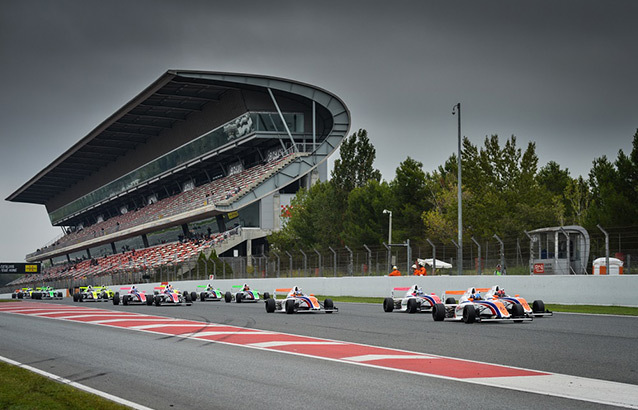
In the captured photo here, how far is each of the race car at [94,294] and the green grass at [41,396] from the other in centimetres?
2790

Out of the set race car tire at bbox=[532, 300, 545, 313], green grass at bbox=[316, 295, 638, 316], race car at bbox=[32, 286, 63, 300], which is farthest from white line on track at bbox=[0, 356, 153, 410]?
race car at bbox=[32, 286, 63, 300]

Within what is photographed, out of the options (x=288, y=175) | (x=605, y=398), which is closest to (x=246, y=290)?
(x=605, y=398)

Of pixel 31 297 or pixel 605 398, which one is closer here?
pixel 605 398

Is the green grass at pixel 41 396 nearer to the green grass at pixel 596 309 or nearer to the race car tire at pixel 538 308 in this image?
the race car tire at pixel 538 308

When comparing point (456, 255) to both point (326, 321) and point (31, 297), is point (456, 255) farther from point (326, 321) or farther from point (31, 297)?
point (31, 297)

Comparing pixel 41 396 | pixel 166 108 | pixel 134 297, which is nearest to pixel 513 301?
pixel 41 396

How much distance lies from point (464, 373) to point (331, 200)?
169 ft

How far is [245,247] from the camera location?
218ft

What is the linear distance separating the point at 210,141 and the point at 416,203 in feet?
76.0

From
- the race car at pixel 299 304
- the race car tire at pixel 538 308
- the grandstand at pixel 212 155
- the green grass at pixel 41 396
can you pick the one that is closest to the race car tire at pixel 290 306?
the race car at pixel 299 304

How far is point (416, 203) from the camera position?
5762 cm

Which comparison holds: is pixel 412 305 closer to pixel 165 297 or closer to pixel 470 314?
pixel 470 314

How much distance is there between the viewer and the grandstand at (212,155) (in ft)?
211

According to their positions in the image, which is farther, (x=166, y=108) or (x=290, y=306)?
(x=166, y=108)
